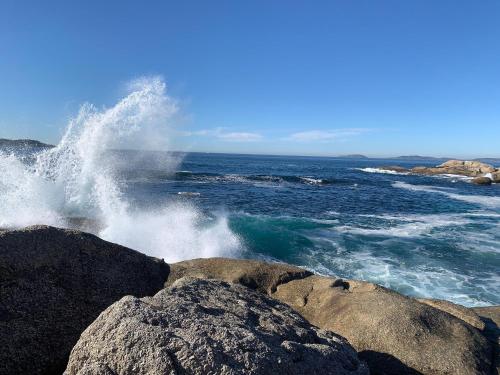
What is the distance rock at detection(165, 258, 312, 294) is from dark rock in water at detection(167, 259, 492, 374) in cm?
58

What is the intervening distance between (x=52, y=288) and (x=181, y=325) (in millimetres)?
2086

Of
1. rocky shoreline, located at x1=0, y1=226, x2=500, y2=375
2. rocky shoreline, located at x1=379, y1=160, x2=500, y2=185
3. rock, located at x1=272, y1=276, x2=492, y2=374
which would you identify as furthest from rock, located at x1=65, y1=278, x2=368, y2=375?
rocky shoreline, located at x1=379, y1=160, x2=500, y2=185

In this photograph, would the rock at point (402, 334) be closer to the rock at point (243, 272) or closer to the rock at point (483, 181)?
the rock at point (243, 272)

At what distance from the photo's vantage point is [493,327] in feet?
22.4

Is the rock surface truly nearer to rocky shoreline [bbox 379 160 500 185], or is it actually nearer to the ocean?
rocky shoreline [bbox 379 160 500 185]

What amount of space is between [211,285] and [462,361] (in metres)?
3.45

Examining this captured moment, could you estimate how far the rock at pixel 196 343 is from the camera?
2.92 m

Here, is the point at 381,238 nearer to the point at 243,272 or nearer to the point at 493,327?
the point at 493,327

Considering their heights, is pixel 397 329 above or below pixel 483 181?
above

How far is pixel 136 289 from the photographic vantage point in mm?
5219

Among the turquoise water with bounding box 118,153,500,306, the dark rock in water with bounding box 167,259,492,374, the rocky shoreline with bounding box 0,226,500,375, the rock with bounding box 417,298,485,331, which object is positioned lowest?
the turquoise water with bounding box 118,153,500,306

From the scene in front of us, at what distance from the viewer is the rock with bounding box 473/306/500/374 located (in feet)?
18.2

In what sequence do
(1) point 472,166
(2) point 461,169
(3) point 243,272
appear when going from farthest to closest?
1. (1) point 472,166
2. (2) point 461,169
3. (3) point 243,272

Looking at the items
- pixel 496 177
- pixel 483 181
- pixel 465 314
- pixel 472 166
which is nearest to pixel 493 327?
pixel 465 314
